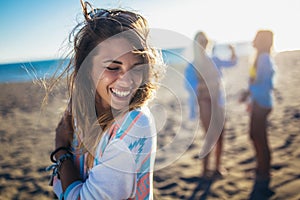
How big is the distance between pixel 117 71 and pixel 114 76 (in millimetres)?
23

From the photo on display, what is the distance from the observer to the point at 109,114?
45.9 inches

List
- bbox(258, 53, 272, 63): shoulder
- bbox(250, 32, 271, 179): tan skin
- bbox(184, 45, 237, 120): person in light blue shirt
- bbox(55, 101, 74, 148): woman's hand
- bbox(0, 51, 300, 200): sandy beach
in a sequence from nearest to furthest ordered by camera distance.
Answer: bbox(55, 101, 74, 148): woman's hand < bbox(0, 51, 300, 200): sandy beach < bbox(258, 53, 272, 63): shoulder < bbox(250, 32, 271, 179): tan skin < bbox(184, 45, 237, 120): person in light blue shirt

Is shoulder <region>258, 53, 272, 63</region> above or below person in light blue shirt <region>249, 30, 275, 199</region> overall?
above

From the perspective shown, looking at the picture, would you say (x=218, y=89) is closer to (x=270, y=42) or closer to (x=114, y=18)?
(x=270, y=42)

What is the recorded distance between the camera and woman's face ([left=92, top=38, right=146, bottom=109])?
43.9 inches

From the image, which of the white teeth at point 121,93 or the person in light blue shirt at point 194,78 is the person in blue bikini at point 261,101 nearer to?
the person in light blue shirt at point 194,78

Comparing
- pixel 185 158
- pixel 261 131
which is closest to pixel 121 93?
pixel 261 131

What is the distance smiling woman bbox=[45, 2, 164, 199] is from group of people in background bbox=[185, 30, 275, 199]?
227cm

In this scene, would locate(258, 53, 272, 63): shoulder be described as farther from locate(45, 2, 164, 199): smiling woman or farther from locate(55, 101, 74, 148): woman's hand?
locate(55, 101, 74, 148): woman's hand

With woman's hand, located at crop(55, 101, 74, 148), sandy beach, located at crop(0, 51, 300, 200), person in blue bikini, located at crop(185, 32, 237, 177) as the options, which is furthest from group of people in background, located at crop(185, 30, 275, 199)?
woman's hand, located at crop(55, 101, 74, 148)

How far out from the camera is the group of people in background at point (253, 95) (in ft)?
11.6

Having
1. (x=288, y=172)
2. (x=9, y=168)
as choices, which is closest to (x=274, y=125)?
(x=288, y=172)

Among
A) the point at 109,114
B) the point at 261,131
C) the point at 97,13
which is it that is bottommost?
the point at 261,131

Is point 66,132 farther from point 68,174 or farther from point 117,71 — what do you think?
point 117,71
